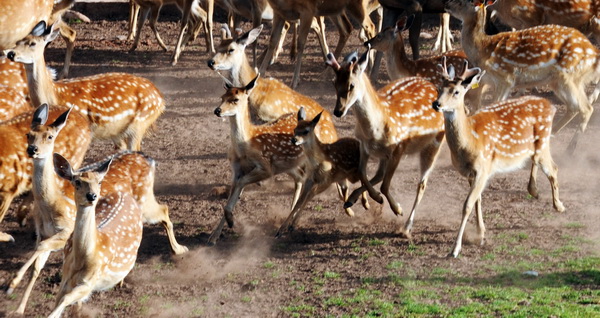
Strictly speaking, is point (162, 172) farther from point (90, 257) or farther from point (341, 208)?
point (90, 257)

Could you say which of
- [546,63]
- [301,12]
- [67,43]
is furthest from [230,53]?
[67,43]

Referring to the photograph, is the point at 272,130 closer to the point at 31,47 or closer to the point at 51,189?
the point at 31,47

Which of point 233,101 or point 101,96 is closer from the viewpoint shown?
point 233,101

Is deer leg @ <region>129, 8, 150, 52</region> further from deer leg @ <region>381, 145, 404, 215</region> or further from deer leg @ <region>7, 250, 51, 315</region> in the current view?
deer leg @ <region>7, 250, 51, 315</region>

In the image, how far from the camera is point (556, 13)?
1312 cm

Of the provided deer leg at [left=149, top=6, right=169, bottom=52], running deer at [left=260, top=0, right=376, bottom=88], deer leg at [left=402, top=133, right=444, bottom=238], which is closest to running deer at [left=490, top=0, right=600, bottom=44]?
running deer at [left=260, top=0, right=376, bottom=88]

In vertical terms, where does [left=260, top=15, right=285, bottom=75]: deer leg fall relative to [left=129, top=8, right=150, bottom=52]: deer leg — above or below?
above

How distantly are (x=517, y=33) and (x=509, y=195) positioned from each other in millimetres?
2086

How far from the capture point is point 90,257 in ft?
22.9

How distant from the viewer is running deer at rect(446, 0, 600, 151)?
36.6ft

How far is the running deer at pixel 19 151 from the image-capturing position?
28.2ft

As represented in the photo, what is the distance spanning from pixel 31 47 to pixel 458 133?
3887mm

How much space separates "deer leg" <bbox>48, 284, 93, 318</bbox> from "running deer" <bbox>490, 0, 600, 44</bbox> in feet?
26.1

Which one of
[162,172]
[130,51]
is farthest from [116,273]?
[130,51]
